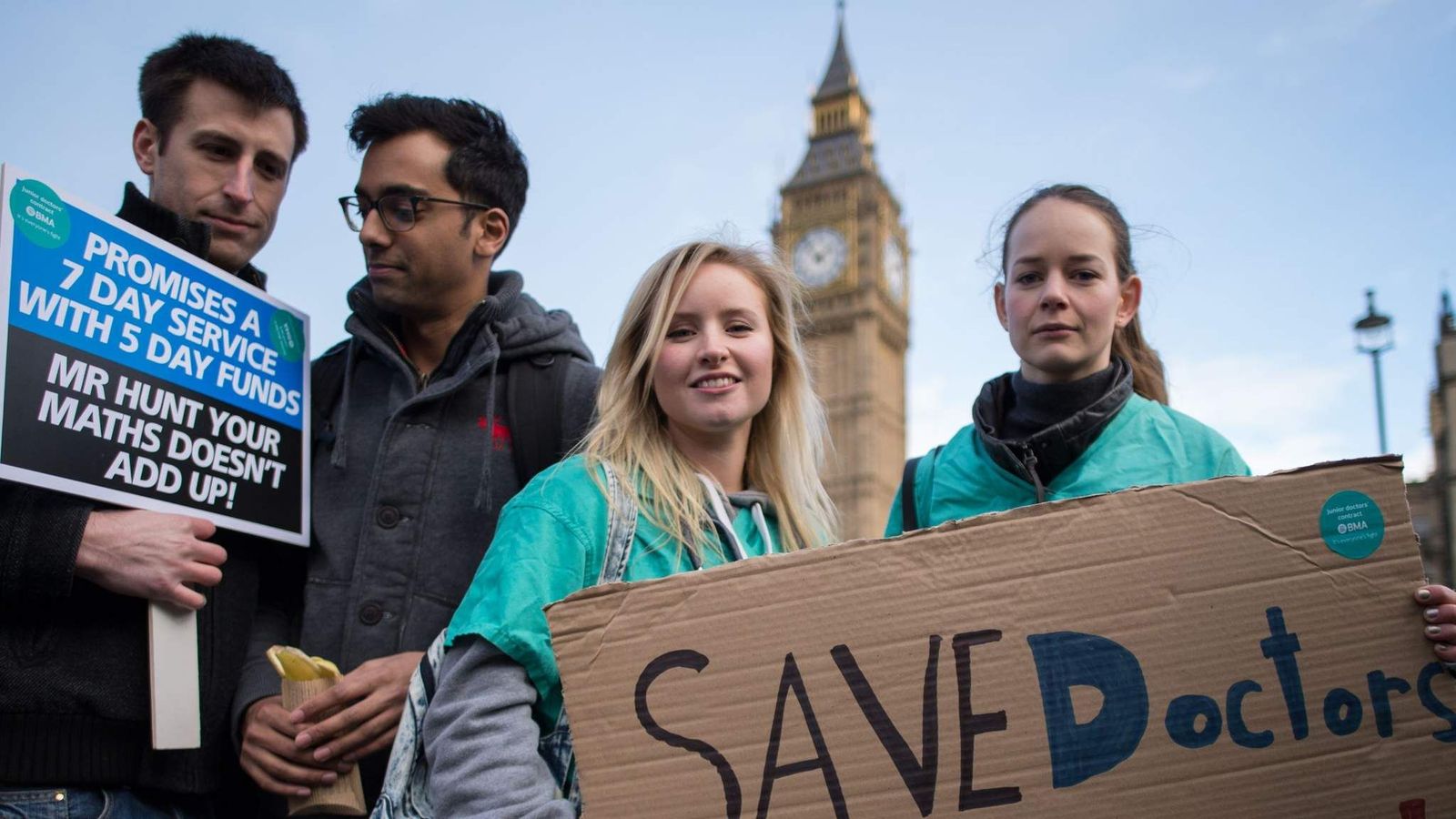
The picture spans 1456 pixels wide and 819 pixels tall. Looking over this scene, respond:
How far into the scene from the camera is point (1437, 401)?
12.2m

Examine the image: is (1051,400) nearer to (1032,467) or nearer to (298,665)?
(1032,467)

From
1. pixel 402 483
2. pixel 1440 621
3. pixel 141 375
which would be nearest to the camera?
pixel 1440 621

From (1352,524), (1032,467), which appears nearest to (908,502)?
(1032,467)

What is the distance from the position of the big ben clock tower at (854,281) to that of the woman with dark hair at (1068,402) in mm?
32979

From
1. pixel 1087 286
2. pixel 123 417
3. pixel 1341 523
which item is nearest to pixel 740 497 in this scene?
pixel 1087 286

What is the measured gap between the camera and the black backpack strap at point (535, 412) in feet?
6.26

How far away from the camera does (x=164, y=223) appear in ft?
5.82

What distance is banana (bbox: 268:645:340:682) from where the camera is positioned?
157 cm

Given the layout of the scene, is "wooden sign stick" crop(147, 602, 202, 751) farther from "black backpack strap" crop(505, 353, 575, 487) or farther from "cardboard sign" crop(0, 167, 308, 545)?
"black backpack strap" crop(505, 353, 575, 487)

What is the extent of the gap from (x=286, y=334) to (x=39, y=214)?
0.46 meters

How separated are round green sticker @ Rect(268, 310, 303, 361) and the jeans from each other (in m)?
0.75

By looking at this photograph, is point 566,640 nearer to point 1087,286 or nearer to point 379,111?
point 1087,286

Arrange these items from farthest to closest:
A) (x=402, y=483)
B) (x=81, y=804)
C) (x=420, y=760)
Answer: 1. (x=402, y=483)
2. (x=81, y=804)
3. (x=420, y=760)

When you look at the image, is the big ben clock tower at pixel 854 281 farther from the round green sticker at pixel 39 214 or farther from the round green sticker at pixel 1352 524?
the round green sticker at pixel 1352 524
